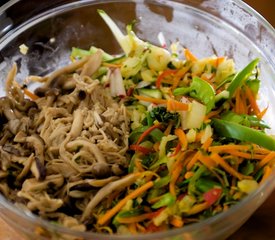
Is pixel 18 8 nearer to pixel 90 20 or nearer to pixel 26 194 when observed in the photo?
pixel 90 20

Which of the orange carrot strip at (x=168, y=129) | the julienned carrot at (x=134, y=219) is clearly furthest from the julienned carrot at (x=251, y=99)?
the julienned carrot at (x=134, y=219)

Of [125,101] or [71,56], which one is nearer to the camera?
[125,101]

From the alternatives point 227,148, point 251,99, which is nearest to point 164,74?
point 251,99

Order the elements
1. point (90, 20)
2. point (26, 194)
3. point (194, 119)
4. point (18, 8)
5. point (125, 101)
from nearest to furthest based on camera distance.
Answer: point (26, 194)
point (194, 119)
point (125, 101)
point (18, 8)
point (90, 20)

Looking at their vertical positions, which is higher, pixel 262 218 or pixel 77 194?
pixel 77 194

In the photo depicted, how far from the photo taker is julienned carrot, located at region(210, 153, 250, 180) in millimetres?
1231

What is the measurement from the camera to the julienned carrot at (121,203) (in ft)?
3.96

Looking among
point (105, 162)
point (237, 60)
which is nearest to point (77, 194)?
point (105, 162)

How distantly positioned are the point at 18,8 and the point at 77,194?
0.75 m

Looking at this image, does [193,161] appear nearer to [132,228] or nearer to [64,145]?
[132,228]

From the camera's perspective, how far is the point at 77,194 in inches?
49.2

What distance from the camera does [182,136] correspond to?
4.31ft

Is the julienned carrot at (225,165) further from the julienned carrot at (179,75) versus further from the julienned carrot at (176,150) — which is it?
the julienned carrot at (179,75)

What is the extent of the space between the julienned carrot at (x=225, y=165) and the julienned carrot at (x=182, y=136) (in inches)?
3.3
